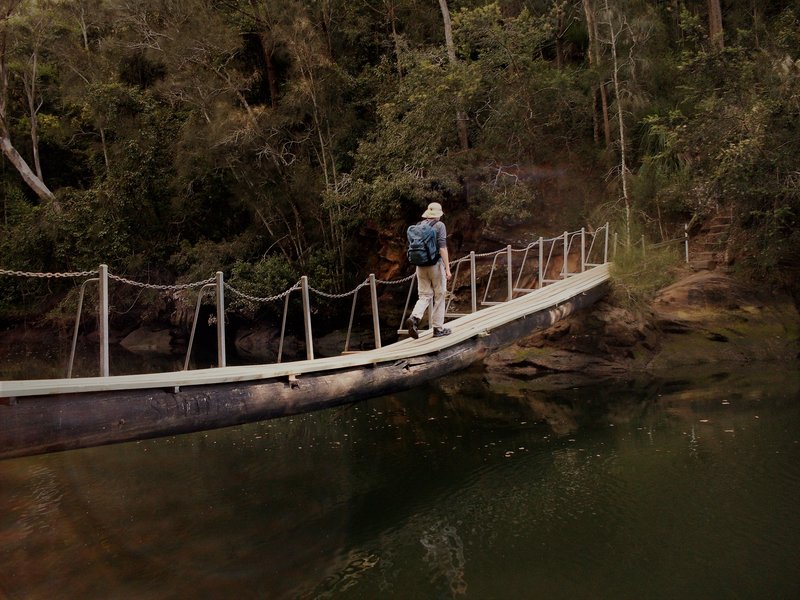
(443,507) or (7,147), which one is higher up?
(7,147)

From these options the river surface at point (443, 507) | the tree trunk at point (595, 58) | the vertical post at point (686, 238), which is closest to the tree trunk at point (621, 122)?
the tree trunk at point (595, 58)

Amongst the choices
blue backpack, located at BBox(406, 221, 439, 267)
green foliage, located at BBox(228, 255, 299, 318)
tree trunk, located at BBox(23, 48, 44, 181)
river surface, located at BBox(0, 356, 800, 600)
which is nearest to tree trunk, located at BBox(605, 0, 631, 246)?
river surface, located at BBox(0, 356, 800, 600)

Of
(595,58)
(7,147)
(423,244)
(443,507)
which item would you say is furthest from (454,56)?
(7,147)

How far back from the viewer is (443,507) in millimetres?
6613

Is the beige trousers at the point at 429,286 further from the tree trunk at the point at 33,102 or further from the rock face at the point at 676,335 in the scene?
the tree trunk at the point at 33,102

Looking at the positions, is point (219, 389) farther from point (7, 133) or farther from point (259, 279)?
point (7, 133)

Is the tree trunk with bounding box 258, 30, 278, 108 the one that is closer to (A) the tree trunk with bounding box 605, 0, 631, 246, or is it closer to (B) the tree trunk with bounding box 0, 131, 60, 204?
(B) the tree trunk with bounding box 0, 131, 60, 204

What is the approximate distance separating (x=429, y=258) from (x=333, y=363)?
1624 millimetres

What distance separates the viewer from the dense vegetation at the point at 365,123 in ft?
41.8

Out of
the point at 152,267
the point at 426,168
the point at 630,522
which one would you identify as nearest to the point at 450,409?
the point at 630,522

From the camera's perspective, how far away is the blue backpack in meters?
7.32

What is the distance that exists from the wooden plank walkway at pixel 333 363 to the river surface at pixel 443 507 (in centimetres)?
142

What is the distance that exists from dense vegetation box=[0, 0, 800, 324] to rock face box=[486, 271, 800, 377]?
840 millimetres

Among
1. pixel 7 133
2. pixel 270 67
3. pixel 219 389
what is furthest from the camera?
pixel 7 133
